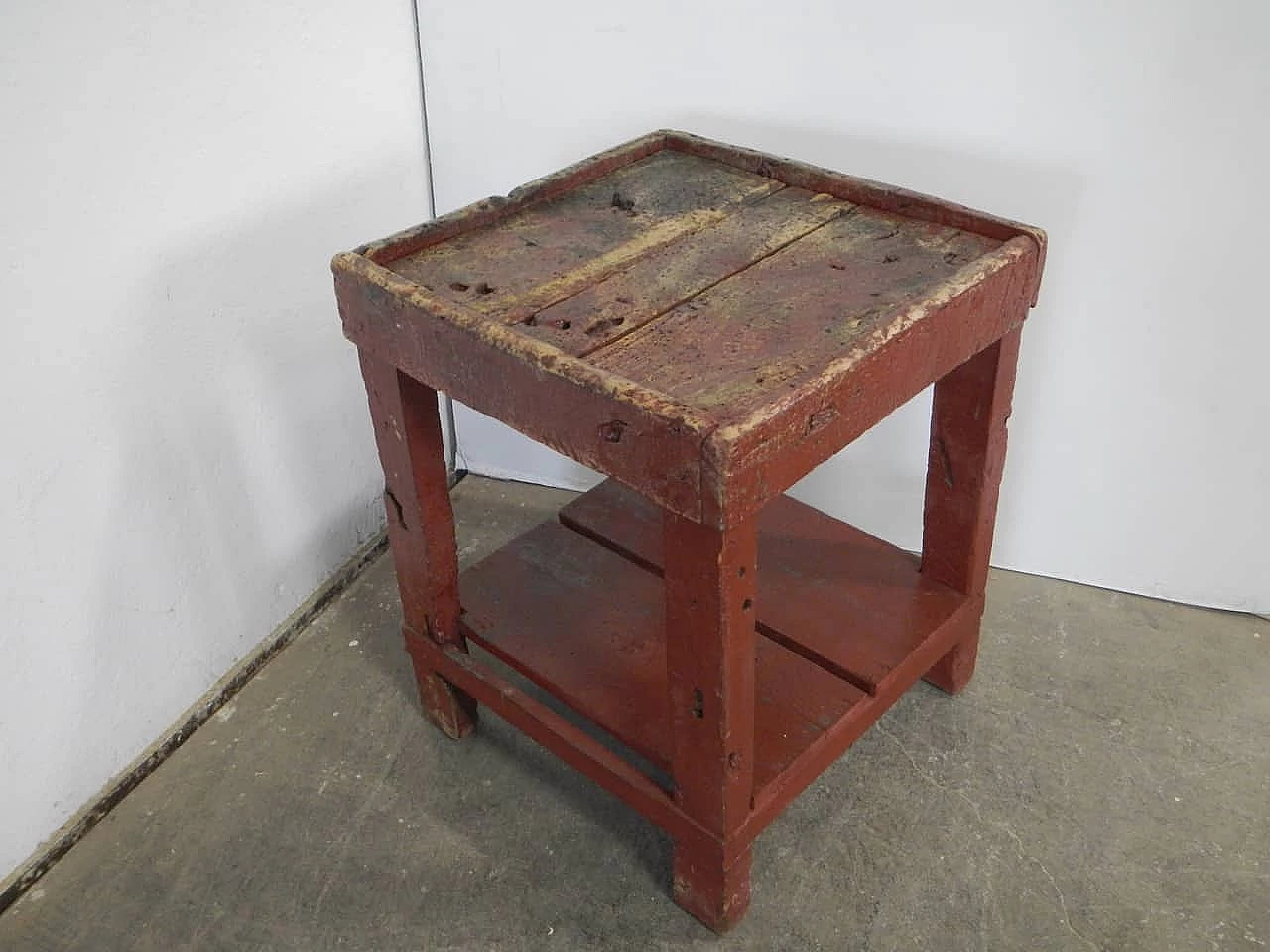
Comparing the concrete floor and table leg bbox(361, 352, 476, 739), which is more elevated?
table leg bbox(361, 352, 476, 739)

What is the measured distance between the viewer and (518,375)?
1204 millimetres

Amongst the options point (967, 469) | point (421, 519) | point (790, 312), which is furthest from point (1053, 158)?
point (421, 519)

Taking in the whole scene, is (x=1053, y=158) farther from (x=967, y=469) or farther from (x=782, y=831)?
(x=782, y=831)

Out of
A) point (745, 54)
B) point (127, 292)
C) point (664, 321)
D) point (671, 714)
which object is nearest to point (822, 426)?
point (664, 321)

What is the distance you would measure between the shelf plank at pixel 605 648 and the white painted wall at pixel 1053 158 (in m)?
0.52

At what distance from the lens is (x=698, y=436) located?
1.06m

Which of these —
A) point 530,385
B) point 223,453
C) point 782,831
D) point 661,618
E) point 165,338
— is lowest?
point 782,831

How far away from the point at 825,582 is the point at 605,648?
1.10ft

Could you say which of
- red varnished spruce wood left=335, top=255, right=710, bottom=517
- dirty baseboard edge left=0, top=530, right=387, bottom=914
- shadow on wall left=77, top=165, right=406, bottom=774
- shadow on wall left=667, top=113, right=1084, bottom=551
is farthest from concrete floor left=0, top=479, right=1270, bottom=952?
red varnished spruce wood left=335, top=255, right=710, bottom=517

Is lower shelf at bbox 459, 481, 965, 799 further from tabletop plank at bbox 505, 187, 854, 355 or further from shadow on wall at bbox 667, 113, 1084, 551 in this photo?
tabletop plank at bbox 505, 187, 854, 355

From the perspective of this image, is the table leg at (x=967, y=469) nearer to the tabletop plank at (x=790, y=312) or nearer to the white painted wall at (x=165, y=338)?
the tabletop plank at (x=790, y=312)

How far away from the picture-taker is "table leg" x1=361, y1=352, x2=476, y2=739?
4.75 ft

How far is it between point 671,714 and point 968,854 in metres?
0.50

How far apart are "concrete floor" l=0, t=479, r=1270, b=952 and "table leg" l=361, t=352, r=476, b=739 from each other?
0.10 m
